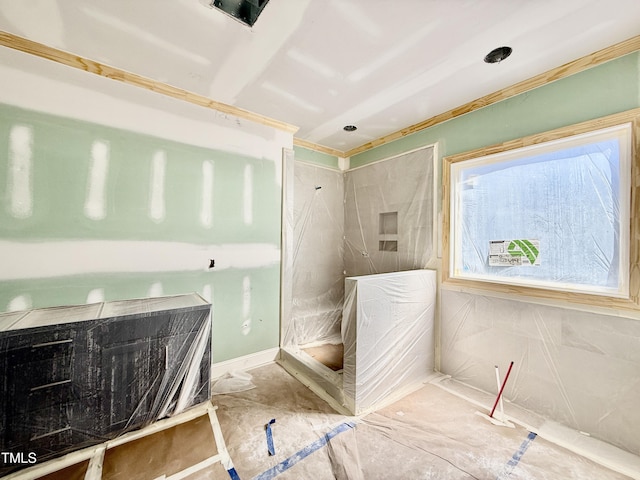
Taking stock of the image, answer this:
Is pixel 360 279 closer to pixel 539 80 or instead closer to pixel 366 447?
pixel 366 447

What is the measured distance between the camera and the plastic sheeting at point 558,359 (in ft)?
4.74

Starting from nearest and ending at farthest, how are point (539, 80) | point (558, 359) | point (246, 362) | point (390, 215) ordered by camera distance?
point (558, 359)
point (539, 80)
point (246, 362)
point (390, 215)

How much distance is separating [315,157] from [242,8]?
185 centimetres

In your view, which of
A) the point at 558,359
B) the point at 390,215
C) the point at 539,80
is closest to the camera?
the point at 558,359

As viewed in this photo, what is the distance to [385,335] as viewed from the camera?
184cm

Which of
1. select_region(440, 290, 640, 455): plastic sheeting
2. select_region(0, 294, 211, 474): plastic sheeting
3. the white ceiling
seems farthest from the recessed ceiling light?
select_region(0, 294, 211, 474): plastic sheeting

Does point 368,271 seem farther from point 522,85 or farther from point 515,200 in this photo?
point 522,85

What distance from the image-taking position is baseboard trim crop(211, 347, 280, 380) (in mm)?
2193

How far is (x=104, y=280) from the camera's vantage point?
→ 176cm

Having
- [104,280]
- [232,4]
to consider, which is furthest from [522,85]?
[104,280]

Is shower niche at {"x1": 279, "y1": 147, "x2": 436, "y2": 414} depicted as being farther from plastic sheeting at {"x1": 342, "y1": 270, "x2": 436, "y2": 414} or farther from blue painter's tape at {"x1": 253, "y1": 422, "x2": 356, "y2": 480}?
blue painter's tape at {"x1": 253, "y1": 422, "x2": 356, "y2": 480}

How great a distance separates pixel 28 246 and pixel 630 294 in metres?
3.66

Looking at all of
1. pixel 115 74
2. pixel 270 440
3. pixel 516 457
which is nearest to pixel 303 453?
pixel 270 440

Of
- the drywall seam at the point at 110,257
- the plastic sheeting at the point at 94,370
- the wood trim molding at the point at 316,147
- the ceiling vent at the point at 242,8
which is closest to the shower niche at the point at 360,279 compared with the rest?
the wood trim molding at the point at 316,147
